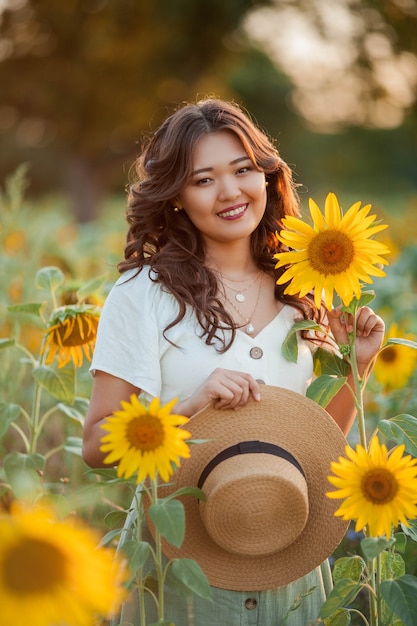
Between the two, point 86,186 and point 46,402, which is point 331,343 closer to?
point 46,402

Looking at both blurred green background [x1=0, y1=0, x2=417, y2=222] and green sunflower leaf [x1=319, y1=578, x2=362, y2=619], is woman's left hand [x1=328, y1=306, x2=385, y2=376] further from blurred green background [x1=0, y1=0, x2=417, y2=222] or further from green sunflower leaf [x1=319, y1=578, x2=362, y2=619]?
blurred green background [x1=0, y1=0, x2=417, y2=222]

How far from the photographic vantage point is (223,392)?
1.76 metres

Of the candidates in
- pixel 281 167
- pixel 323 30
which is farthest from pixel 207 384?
pixel 323 30

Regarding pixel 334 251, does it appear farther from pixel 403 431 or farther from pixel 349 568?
pixel 349 568

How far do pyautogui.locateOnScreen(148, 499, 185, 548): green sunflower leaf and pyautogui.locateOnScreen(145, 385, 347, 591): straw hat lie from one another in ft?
0.59

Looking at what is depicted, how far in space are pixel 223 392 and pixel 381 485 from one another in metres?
0.37

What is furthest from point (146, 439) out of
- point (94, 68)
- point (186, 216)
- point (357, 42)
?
point (94, 68)

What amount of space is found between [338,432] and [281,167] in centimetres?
73

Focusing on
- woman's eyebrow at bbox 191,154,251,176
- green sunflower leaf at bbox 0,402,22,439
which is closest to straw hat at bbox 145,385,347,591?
woman's eyebrow at bbox 191,154,251,176

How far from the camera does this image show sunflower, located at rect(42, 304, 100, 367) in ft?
7.38

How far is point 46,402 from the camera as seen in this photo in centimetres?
385

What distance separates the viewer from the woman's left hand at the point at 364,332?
195cm

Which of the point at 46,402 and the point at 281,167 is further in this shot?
the point at 46,402

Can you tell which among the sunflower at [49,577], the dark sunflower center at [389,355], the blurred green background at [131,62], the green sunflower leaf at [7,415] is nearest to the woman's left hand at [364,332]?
the green sunflower leaf at [7,415]
